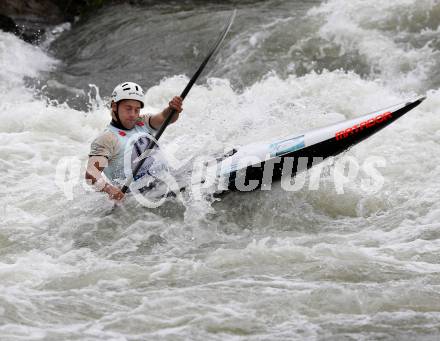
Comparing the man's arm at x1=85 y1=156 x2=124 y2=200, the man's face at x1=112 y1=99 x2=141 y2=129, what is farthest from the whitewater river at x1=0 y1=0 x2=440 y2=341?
the man's face at x1=112 y1=99 x2=141 y2=129

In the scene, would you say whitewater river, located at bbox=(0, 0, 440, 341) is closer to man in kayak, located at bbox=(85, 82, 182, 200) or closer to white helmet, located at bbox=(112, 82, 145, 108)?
man in kayak, located at bbox=(85, 82, 182, 200)

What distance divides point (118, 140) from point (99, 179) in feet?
1.51

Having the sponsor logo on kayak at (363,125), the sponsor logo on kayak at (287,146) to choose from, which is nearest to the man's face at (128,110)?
the sponsor logo on kayak at (287,146)

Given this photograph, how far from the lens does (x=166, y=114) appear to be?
6602 mm

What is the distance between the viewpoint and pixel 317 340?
4.11 m

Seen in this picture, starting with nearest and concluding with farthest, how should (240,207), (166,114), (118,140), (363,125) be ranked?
1. (363,125)
2. (118,140)
3. (240,207)
4. (166,114)

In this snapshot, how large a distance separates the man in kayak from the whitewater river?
1.14 feet

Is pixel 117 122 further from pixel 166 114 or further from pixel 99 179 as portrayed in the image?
pixel 99 179

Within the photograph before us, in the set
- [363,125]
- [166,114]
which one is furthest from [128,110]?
[363,125]

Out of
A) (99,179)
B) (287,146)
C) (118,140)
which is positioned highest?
(287,146)

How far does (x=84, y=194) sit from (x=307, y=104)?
10.6 ft

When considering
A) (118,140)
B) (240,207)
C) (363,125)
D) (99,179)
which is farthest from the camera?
(240,207)

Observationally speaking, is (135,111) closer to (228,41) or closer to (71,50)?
(228,41)

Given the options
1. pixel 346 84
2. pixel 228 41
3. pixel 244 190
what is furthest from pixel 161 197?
pixel 228 41
